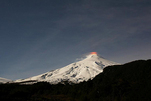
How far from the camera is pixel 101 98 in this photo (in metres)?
98.4

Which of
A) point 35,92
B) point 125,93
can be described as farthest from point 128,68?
point 35,92

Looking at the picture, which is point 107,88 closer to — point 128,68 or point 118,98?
point 118,98

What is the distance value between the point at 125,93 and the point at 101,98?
637 inches

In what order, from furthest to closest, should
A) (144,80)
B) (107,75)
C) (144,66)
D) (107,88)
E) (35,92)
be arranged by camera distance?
1. (35,92)
2. (107,75)
3. (144,66)
4. (107,88)
5. (144,80)

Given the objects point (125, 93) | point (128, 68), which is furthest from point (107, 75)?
point (125, 93)

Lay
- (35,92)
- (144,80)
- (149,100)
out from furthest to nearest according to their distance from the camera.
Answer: (35,92)
(144,80)
(149,100)

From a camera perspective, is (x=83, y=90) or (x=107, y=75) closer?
(x=83, y=90)

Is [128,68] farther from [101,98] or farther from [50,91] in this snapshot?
[50,91]

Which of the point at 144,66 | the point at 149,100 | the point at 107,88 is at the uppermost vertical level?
the point at 144,66

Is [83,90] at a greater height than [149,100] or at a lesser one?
greater

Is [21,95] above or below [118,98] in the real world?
above

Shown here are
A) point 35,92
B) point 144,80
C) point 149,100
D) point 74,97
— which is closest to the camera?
point 149,100

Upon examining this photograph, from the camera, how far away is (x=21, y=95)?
4990 inches

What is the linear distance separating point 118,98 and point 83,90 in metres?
39.5
